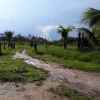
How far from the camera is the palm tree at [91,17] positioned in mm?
16078

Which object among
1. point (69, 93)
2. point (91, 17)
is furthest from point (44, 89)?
point (91, 17)

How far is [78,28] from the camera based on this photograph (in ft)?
71.3

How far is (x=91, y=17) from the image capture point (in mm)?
16109

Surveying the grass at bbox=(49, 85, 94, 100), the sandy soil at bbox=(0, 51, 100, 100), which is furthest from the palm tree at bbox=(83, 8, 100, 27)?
the grass at bbox=(49, 85, 94, 100)

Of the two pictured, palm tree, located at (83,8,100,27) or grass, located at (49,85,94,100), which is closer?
grass, located at (49,85,94,100)

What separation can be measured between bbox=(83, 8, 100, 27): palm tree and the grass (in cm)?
669

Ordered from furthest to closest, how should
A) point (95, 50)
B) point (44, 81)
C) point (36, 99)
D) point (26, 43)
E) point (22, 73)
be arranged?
1. point (26, 43)
2. point (95, 50)
3. point (22, 73)
4. point (44, 81)
5. point (36, 99)

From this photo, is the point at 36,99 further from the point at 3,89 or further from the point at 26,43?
the point at 26,43

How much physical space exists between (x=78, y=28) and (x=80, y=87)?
463 inches

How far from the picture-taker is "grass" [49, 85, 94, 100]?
8727 millimetres

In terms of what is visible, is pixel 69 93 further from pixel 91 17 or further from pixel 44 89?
pixel 91 17

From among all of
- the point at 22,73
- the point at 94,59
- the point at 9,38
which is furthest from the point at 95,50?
the point at 9,38

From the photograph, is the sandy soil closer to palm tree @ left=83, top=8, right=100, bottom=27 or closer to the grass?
the grass

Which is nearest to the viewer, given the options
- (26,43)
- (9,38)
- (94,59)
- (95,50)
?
(94,59)
